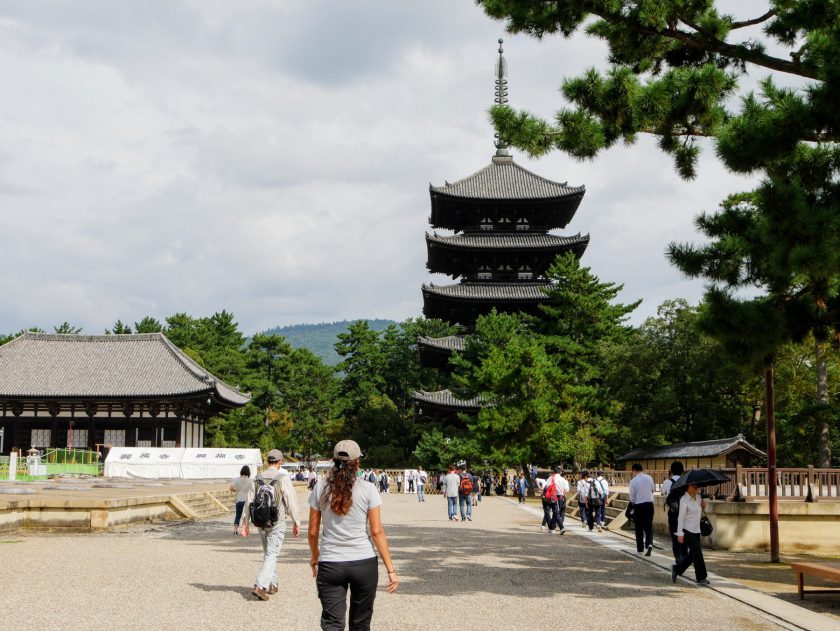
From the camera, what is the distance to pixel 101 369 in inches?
1992

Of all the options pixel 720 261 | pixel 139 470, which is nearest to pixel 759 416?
pixel 139 470

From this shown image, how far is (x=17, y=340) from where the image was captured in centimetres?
5378

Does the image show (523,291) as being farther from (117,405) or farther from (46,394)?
(46,394)

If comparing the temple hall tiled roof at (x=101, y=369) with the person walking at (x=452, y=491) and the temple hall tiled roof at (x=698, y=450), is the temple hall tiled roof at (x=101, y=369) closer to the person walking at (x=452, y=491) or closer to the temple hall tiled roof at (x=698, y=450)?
the temple hall tiled roof at (x=698, y=450)

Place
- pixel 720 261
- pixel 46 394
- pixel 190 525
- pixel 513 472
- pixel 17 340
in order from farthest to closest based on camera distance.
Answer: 1. pixel 17 340
2. pixel 46 394
3. pixel 513 472
4. pixel 190 525
5. pixel 720 261

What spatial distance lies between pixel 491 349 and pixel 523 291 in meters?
8.27

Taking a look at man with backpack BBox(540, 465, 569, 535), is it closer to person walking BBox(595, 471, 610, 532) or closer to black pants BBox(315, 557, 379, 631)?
person walking BBox(595, 471, 610, 532)

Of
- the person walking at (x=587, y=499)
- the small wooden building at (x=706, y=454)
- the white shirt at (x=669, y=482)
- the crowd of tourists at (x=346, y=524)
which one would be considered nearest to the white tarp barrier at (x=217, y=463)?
the small wooden building at (x=706, y=454)

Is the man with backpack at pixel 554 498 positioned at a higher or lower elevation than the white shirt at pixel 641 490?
lower

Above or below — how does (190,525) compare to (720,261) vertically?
below

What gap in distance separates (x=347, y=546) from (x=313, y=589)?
457 cm

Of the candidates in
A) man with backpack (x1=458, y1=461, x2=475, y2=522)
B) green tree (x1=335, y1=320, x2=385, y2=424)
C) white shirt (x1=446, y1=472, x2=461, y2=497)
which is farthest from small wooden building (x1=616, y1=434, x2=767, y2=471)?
green tree (x1=335, y1=320, x2=385, y2=424)

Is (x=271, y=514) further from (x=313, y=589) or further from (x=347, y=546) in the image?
(x=347, y=546)

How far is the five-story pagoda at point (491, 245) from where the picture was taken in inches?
1868
